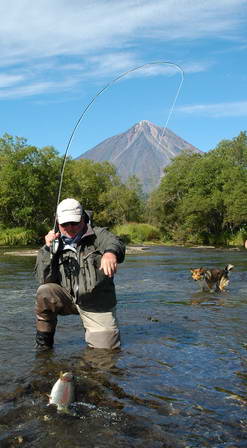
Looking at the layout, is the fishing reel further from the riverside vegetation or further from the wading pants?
the riverside vegetation

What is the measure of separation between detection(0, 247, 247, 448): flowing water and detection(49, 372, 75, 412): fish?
0.18 feet

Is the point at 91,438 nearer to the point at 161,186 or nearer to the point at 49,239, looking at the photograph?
the point at 49,239

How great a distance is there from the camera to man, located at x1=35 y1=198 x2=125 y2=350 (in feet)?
14.2

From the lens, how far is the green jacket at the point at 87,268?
172 inches

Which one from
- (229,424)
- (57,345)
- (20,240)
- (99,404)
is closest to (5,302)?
(57,345)

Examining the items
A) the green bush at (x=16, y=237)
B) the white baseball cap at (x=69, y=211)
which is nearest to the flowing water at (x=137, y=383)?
the white baseball cap at (x=69, y=211)

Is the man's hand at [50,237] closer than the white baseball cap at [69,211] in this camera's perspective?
No

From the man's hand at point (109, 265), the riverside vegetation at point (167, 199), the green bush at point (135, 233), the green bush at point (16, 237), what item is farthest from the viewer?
the riverside vegetation at point (167, 199)

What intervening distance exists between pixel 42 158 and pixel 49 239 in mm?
50051

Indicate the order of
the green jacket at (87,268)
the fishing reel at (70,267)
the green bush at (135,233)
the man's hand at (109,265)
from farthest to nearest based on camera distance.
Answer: the green bush at (135,233), the fishing reel at (70,267), the green jacket at (87,268), the man's hand at (109,265)

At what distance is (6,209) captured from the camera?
5091 cm

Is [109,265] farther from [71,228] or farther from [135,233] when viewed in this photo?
[135,233]

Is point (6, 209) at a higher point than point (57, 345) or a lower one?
higher

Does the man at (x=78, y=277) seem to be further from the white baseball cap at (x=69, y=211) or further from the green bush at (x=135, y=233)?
the green bush at (x=135, y=233)
